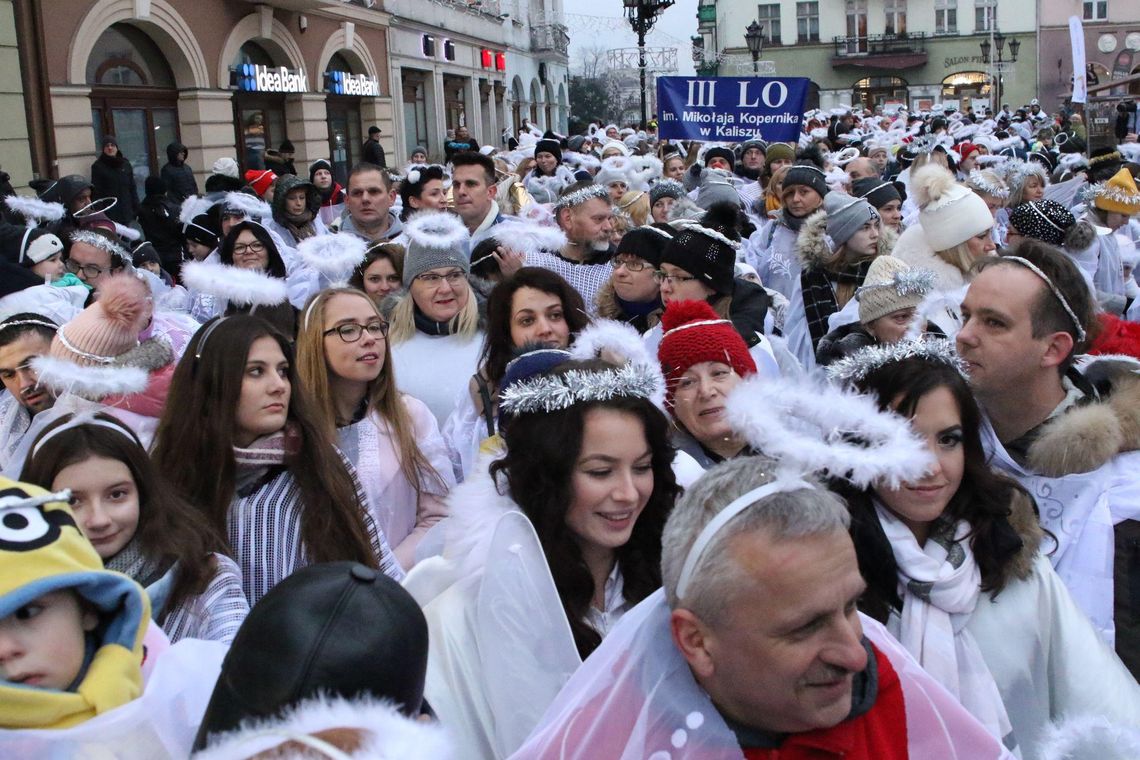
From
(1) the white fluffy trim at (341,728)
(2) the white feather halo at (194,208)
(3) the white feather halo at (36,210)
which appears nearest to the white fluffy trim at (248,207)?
(2) the white feather halo at (194,208)

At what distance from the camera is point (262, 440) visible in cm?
329

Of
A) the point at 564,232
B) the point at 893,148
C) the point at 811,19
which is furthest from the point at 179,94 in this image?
the point at 811,19

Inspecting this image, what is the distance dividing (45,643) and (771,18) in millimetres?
71668

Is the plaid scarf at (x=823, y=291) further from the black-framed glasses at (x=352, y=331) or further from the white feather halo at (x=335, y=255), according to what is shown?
the black-framed glasses at (x=352, y=331)

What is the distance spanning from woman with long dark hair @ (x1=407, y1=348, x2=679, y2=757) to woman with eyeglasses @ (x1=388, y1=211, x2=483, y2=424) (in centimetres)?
198

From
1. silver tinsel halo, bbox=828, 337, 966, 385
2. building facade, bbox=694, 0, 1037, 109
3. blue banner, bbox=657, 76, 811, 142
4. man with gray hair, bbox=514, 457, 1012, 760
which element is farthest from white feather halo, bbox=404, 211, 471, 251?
building facade, bbox=694, 0, 1037, 109

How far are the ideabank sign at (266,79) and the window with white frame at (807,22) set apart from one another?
51324 mm

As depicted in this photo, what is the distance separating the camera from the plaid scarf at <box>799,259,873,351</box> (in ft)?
19.9

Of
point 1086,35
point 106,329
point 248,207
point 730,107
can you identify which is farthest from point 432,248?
point 1086,35

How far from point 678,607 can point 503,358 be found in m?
2.56

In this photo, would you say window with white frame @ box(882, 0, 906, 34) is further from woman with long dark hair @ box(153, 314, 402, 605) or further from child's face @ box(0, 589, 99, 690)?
child's face @ box(0, 589, 99, 690)

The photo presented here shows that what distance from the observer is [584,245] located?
20.7 ft

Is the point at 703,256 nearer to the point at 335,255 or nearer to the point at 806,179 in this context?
the point at 335,255

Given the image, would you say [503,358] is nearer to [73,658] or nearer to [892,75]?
[73,658]
